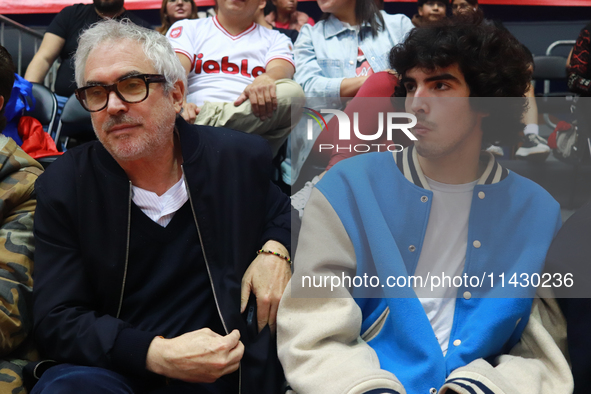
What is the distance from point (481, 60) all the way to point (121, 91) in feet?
3.20

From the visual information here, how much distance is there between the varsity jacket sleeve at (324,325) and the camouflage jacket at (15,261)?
2.19ft

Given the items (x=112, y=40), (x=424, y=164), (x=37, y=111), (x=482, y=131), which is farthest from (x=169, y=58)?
(x=37, y=111)

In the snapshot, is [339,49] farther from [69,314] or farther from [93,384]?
[93,384]

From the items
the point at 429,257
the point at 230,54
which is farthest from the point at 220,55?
the point at 429,257

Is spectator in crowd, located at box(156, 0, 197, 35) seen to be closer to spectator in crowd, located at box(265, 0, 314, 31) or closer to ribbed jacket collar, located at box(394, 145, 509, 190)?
spectator in crowd, located at box(265, 0, 314, 31)

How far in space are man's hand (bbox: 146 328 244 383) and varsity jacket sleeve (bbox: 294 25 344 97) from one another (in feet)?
5.04

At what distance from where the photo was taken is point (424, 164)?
4.83ft

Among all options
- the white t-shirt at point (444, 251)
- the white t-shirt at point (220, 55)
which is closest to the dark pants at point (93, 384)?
the white t-shirt at point (444, 251)

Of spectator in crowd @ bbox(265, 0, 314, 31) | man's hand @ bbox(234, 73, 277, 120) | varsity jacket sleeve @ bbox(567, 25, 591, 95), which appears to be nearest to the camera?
man's hand @ bbox(234, 73, 277, 120)

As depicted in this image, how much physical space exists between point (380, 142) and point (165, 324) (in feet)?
→ 2.95

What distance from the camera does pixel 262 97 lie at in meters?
2.36

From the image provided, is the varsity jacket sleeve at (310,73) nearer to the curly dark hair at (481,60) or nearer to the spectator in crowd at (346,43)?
the spectator in crowd at (346,43)

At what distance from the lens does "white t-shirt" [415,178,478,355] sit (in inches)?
55.4

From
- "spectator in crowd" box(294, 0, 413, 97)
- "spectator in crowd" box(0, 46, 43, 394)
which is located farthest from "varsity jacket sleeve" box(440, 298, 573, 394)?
"spectator in crowd" box(294, 0, 413, 97)
